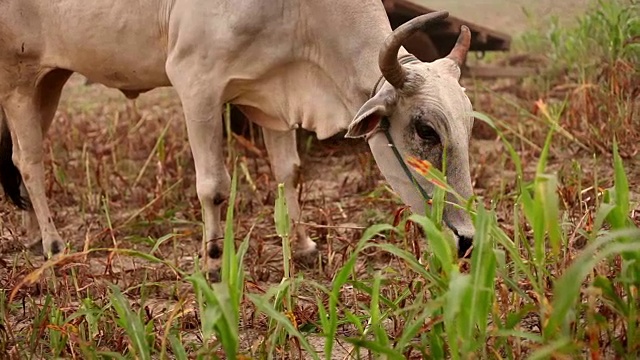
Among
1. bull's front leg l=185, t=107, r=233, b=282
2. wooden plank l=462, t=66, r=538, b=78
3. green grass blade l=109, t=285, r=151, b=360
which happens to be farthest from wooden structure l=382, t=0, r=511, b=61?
green grass blade l=109, t=285, r=151, b=360

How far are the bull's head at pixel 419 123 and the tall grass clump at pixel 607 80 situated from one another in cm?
120

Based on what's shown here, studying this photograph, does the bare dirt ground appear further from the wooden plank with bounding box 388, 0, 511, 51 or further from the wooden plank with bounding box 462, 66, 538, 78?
the wooden plank with bounding box 462, 66, 538, 78

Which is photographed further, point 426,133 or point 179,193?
point 179,193

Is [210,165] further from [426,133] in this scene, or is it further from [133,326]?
[133,326]

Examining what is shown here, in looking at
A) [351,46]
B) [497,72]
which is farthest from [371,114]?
[497,72]

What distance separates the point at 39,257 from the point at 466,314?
2690 mm

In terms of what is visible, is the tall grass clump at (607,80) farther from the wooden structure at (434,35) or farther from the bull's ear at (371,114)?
the bull's ear at (371,114)

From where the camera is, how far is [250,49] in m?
3.46

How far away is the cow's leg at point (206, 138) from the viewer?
11.6 feet

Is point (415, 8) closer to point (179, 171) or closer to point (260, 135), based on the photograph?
point (260, 135)

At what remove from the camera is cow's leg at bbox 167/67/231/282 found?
3547mm

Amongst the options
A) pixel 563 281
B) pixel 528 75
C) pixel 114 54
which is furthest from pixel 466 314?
pixel 528 75

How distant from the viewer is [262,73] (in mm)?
3502

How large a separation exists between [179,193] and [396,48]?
6.39 feet
